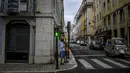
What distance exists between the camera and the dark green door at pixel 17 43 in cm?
1648

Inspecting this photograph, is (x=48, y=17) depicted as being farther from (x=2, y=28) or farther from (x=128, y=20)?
(x=128, y=20)

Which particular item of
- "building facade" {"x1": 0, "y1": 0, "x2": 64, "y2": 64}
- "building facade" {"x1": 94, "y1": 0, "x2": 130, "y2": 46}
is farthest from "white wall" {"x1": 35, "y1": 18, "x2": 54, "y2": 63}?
"building facade" {"x1": 94, "y1": 0, "x2": 130, "y2": 46}

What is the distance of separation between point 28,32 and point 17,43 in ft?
3.62

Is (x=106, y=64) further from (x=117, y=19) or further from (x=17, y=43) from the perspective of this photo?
(x=117, y=19)

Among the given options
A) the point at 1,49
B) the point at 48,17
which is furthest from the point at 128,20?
the point at 1,49

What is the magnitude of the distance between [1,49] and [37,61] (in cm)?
265

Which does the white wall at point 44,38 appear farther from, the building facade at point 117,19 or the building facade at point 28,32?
the building facade at point 117,19

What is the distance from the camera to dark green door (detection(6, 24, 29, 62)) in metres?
16.5

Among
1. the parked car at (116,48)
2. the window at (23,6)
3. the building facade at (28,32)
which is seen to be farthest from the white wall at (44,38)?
the parked car at (116,48)

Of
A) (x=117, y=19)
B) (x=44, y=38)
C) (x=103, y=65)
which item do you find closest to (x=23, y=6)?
(x=44, y=38)

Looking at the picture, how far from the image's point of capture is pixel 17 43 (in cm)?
1664

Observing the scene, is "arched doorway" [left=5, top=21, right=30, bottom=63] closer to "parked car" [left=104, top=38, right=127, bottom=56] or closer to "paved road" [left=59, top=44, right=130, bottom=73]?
"paved road" [left=59, top=44, right=130, bottom=73]

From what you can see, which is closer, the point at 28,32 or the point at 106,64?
the point at 106,64

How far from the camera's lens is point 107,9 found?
148 feet
